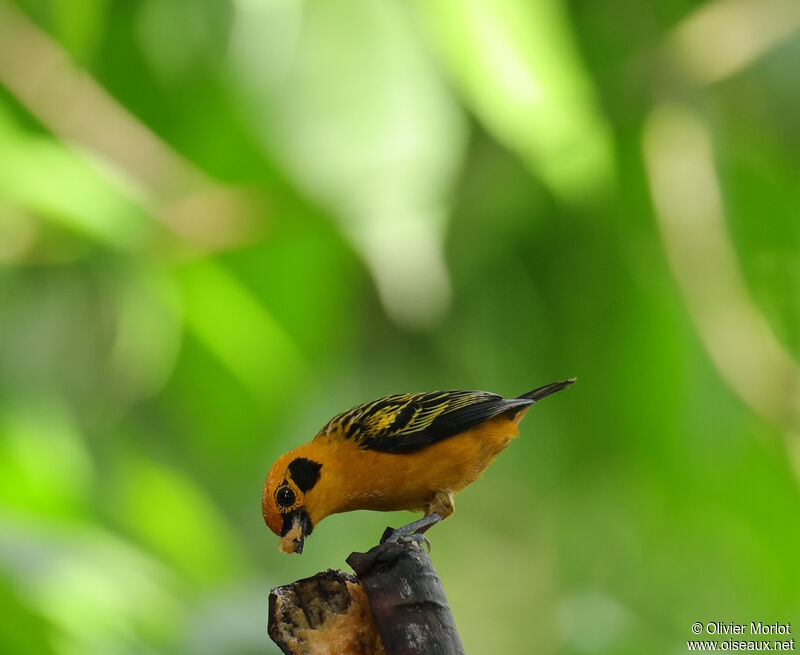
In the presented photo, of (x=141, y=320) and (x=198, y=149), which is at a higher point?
(x=198, y=149)

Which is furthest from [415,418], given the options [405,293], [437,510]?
[405,293]

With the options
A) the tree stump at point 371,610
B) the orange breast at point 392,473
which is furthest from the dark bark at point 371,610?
the orange breast at point 392,473

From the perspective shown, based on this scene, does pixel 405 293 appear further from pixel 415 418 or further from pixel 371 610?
pixel 371 610

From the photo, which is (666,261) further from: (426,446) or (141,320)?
(426,446)

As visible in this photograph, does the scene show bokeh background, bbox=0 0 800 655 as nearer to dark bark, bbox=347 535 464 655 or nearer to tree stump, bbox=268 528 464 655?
tree stump, bbox=268 528 464 655

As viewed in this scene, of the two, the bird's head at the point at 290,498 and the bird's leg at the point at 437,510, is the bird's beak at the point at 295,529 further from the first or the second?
the bird's leg at the point at 437,510

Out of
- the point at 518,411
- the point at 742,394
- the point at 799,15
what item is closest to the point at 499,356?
the point at 742,394
